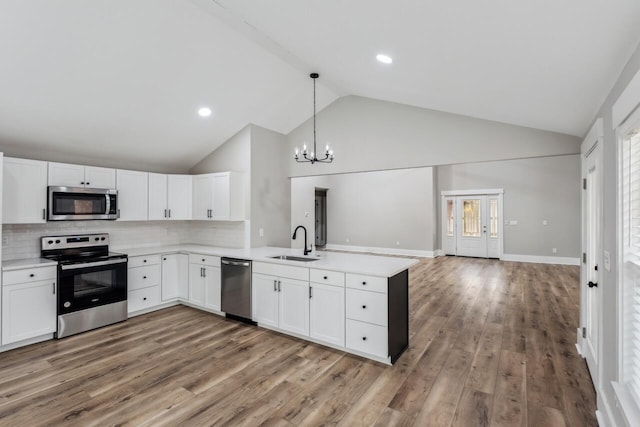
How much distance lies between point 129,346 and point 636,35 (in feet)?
14.7

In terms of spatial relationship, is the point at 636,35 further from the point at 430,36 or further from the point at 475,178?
the point at 475,178

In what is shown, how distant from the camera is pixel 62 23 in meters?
2.58

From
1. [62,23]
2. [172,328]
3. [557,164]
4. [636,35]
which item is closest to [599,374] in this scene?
[636,35]

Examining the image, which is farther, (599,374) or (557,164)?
(557,164)

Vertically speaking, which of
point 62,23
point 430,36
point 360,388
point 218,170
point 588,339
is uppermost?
point 62,23

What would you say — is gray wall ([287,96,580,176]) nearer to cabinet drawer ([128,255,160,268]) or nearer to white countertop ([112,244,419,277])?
white countertop ([112,244,419,277])

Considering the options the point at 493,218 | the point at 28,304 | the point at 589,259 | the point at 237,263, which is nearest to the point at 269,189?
the point at 237,263

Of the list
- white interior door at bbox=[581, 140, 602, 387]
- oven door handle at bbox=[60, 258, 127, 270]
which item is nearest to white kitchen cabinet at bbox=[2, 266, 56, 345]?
oven door handle at bbox=[60, 258, 127, 270]

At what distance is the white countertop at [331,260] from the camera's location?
3.18 metres

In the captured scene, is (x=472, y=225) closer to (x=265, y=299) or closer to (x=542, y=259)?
(x=542, y=259)

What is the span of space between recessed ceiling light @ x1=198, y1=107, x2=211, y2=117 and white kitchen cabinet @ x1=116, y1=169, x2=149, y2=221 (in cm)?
127

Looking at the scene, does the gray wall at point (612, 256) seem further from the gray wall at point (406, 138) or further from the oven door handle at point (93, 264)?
the oven door handle at point (93, 264)

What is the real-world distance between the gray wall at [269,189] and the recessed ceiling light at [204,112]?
749mm

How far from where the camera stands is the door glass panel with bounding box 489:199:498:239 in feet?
30.2
